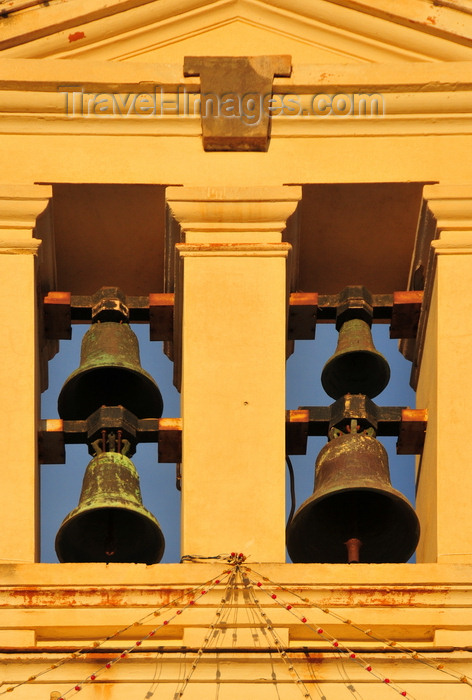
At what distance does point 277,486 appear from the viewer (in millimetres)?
21125

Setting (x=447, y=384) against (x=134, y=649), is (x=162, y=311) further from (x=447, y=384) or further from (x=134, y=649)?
(x=134, y=649)

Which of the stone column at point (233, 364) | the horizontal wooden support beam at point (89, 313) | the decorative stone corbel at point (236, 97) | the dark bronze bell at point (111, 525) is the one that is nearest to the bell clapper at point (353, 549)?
the stone column at point (233, 364)

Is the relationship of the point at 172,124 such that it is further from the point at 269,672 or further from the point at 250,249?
the point at 269,672

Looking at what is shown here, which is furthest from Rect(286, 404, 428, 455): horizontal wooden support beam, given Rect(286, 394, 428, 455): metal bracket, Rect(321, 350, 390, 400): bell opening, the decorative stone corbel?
the decorative stone corbel

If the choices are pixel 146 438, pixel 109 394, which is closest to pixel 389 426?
pixel 146 438

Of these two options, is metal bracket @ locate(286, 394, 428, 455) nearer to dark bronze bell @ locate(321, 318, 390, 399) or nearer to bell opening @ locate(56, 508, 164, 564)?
dark bronze bell @ locate(321, 318, 390, 399)

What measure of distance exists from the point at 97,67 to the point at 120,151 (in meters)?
0.68

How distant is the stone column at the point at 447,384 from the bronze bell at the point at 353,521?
0.20 m

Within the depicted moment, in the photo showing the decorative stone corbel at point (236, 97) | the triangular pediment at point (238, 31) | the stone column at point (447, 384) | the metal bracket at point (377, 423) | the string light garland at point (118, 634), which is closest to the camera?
the string light garland at point (118, 634)

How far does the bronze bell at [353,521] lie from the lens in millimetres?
21484

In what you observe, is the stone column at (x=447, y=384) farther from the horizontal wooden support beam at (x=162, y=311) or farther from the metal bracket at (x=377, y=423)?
the horizontal wooden support beam at (x=162, y=311)

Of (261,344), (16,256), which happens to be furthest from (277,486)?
(16,256)

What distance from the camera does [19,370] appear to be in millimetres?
21641

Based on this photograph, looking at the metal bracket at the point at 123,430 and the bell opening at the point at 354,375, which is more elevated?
the bell opening at the point at 354,375
